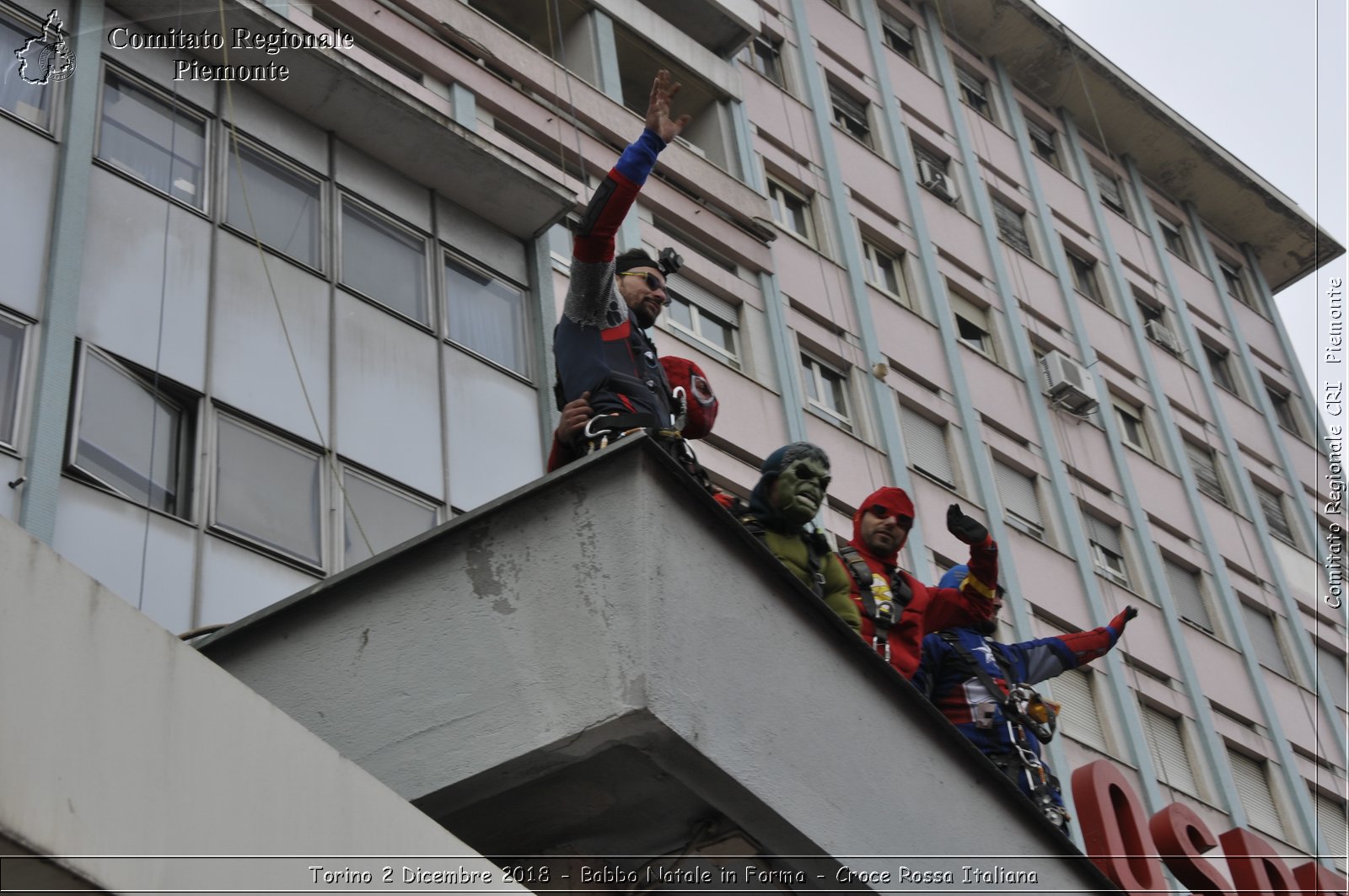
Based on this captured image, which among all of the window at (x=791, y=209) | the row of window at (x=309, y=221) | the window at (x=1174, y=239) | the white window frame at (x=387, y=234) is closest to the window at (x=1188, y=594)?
the window at (x=791, y=209)

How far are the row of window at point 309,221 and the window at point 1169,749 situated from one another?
12501 millimetres

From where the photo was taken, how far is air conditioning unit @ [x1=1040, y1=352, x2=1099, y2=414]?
87.4 ft

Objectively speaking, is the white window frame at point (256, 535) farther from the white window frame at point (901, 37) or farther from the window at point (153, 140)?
the white window frame at point (901, 37)

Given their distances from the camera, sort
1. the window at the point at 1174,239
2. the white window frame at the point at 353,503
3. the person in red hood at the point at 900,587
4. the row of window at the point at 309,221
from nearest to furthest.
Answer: the person in red hood at the point at 900,587, the white window frame at the point at 353,503, the row of window at the point at 309,221, the window at the point at 1174,239

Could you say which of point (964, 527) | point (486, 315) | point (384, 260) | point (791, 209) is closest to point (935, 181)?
point (791, 209)

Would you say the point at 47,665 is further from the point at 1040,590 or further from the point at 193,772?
the point at 1040,590

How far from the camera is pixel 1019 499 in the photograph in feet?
82.6

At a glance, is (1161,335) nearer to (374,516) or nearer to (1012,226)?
(1012,226)

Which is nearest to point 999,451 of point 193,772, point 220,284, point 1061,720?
point 1061,720

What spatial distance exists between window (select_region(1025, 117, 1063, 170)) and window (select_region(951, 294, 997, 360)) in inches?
239

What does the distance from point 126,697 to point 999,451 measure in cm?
2109

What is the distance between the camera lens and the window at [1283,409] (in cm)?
3425

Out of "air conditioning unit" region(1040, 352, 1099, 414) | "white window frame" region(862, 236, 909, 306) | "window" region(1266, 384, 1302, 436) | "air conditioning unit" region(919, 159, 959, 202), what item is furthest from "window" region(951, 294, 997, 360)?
"window" region(1266, 384, 1302, 436)

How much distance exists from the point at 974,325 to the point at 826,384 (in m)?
4.88
